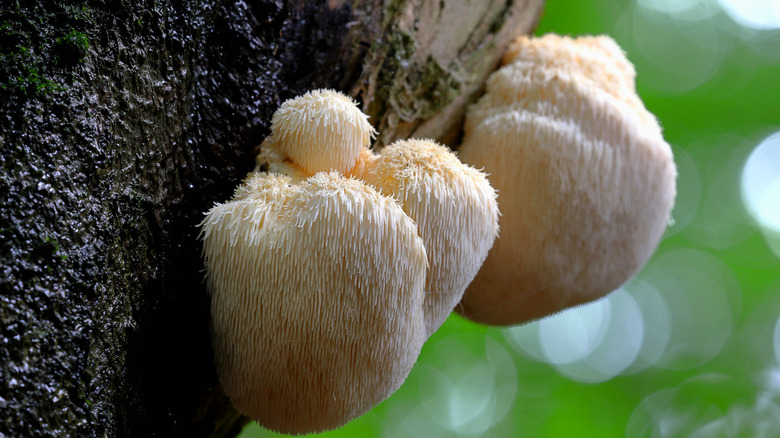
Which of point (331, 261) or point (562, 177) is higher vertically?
point (331, 261)

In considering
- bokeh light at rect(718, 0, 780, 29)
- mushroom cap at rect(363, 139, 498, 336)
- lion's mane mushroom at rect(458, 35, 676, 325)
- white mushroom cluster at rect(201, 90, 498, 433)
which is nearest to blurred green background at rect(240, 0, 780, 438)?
bokeh light at rect(718, 0, 780, 29)

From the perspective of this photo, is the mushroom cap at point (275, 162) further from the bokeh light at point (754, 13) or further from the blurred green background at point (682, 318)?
the bokeh light at point (754, 13)

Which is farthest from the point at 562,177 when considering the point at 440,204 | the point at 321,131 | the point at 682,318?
the point at 682,318

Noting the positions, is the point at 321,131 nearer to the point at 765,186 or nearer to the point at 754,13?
the point at 754,13

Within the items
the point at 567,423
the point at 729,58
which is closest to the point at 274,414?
the point at 567,423

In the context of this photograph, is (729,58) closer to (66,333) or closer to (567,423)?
(567,423)

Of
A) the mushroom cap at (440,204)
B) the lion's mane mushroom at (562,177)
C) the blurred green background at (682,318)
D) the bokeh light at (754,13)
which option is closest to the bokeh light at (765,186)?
the blurred green background at (682,318)
